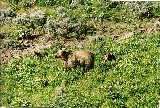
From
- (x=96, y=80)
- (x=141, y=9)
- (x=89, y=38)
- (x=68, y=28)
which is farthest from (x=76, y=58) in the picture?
(x=141, y=9)

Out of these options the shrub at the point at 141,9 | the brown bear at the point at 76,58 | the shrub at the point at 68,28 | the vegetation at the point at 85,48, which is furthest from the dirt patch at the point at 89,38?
the brown bear at the point at 76,58

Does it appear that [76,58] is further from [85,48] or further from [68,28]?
[68,28]

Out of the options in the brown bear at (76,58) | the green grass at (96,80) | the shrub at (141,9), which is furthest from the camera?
the shrub at (141,9)

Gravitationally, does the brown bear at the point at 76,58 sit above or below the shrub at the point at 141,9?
below

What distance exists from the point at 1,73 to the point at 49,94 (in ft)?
9.14

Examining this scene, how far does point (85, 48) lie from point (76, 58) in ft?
4.53

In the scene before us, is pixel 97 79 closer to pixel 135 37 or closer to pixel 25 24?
pixel 135 37

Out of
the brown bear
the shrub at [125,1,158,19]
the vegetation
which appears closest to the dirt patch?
the vegetation

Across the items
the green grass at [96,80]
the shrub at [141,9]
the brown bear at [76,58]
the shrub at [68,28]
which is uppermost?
the shrub at [141,9]

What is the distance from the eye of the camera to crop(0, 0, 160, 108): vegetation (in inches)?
543

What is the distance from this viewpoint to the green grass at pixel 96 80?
1357 centimetres

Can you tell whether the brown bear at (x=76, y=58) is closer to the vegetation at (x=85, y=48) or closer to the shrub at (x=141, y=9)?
the vegetation at (x=85, y=48)

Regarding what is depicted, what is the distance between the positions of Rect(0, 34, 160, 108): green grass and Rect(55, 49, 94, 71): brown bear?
24 centimetres

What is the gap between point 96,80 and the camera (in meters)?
14.5
